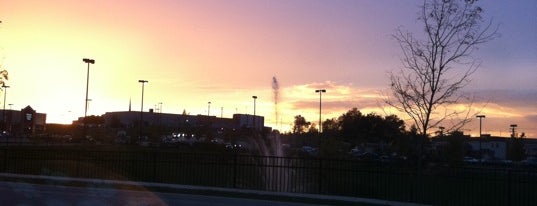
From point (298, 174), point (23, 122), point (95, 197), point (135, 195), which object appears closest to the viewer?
point (95, 197)

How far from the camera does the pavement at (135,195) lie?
Result: 15.4m

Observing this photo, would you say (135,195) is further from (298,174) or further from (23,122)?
(23,122)

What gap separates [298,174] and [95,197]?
6871 millimetres

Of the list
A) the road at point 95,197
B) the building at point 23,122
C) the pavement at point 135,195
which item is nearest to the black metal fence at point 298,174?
the pavement at point 135,195

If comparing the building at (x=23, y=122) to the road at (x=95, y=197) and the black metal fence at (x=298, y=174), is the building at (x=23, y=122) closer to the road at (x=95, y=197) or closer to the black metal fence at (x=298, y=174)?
the black metal fence at (x=298, y=174)

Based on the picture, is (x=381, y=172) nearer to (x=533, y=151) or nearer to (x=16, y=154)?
(x=16, y=154)

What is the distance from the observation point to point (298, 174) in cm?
2042

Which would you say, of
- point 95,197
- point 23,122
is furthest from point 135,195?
point 23,122

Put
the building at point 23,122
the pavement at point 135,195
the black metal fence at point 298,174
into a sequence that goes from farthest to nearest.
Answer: the building at point 23,122, the black metal fence at point 298,174, the pavement at point 135,195

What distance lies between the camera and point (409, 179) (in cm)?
1808

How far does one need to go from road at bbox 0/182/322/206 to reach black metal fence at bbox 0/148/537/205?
2823mm

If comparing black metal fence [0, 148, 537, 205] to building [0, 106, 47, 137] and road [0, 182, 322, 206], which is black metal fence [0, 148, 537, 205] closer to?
road [0, 182, 322, 206]

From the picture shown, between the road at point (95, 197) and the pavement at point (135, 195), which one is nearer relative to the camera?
the road at point (95, 197)

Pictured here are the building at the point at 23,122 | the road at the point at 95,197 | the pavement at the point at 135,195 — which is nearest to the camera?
the road at the point at 95,197
